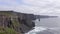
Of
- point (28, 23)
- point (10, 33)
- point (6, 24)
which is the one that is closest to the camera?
point (10, 33)

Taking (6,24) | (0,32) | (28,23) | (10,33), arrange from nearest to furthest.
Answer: (0,32) < (10,33) < (6,24) < (28,23)

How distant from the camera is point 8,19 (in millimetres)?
65312

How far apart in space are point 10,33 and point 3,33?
5434 millimetres

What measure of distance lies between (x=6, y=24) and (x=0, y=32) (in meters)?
17.4

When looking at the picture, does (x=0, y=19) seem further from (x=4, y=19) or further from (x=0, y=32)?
(x=0, y=32)

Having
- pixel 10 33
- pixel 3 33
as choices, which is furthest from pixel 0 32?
pixel 10 33

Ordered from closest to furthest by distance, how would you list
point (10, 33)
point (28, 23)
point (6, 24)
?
Answer: point (10, 33), point (6, 24), point (28, 23)

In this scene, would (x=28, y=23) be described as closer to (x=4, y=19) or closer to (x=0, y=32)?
(x=4, y=19)

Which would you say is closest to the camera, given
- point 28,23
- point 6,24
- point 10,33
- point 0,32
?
point 0,32

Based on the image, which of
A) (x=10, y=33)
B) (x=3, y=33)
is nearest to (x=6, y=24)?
(x=10, y=33)

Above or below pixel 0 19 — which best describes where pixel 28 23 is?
below

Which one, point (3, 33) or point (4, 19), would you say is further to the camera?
point (4, 19)

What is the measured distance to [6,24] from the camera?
61906mm

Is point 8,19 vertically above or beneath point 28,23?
above
